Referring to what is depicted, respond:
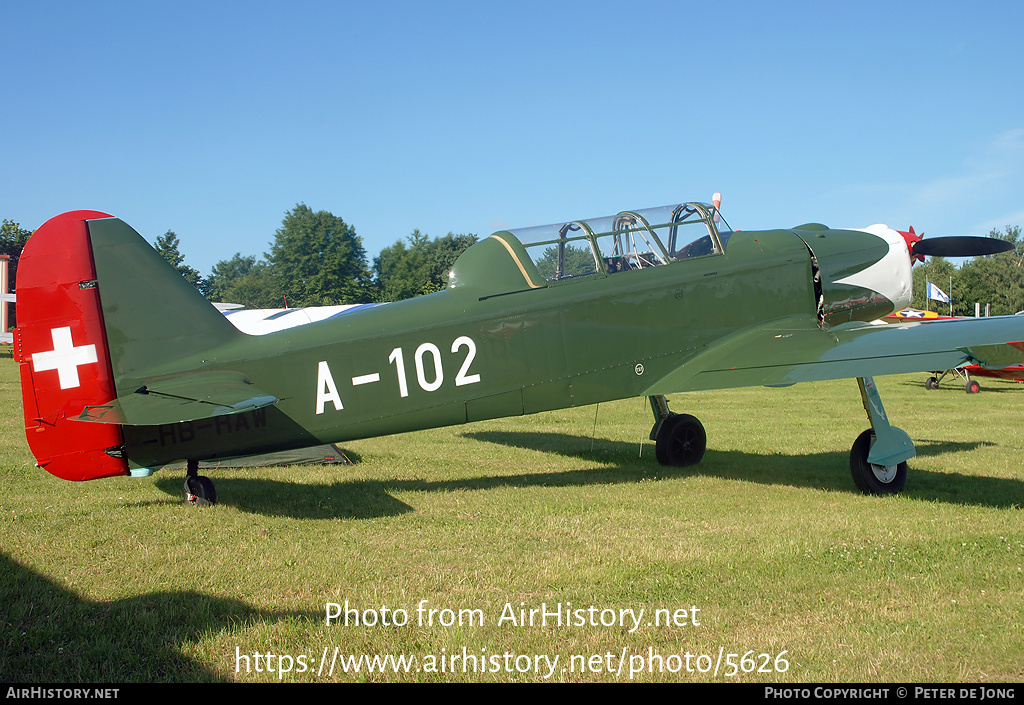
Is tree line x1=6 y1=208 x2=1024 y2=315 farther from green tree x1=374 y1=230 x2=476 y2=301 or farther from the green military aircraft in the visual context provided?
the green military aircraft

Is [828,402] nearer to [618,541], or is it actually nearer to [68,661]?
[618,541]

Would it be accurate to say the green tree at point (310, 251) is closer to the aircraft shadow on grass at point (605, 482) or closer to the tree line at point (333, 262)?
the tree line at point (333, 262)

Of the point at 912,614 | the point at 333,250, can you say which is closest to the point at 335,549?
the point at 912,614

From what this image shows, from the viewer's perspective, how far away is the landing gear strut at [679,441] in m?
8.45

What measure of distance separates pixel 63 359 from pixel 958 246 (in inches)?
387

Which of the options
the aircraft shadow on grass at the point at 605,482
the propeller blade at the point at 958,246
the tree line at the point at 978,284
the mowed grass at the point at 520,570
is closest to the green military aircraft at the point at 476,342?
the aircraft shadow on grass at the point at 605,482

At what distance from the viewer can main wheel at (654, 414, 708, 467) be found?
845cm

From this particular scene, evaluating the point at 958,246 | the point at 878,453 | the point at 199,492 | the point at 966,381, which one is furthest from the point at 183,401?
the point at 966,381

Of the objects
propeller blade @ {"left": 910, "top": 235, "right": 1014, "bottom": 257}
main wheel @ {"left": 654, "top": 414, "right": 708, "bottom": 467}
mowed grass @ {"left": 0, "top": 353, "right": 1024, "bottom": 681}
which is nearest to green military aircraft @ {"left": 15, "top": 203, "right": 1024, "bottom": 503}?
mowed grass @ {"left": 0, "top": 353, "right": 1024, "bottom": 681}

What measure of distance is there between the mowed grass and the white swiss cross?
3.62 feet

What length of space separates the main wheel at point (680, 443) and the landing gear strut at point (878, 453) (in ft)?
6.30
